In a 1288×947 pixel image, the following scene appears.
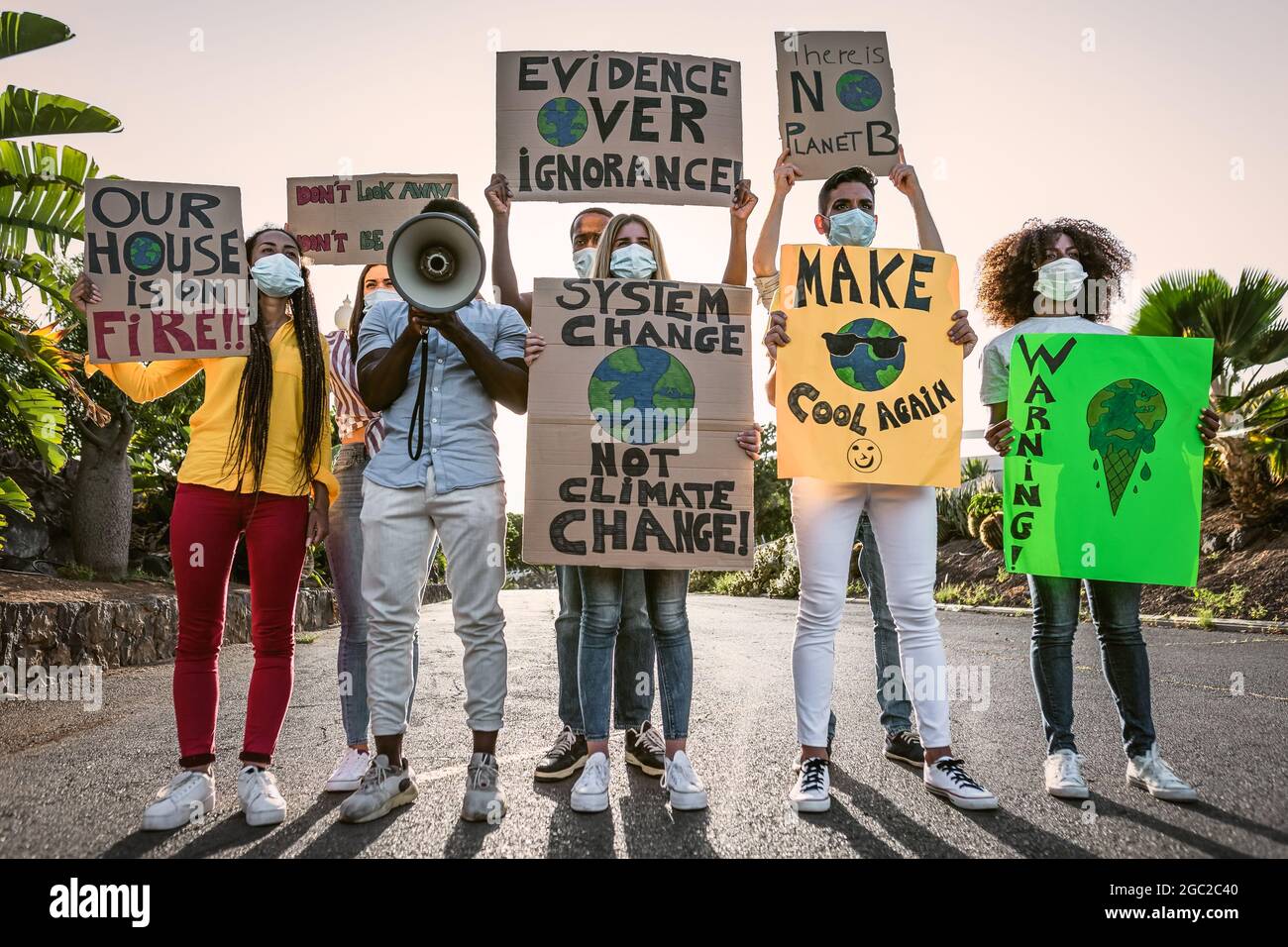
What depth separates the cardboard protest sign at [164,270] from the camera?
3502 millimetres

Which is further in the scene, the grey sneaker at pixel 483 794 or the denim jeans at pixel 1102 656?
the denim jeans at pixel 1102 656

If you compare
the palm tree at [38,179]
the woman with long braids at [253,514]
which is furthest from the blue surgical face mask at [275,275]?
the palm tree at [38,179]

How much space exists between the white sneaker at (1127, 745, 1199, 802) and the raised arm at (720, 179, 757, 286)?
2.40m

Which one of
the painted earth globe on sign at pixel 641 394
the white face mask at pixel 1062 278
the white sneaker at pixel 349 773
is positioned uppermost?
the white face mask at pixel 1062 278

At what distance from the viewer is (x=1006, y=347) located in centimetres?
378

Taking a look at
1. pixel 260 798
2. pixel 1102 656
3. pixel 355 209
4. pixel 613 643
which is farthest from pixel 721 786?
pixel 355 209

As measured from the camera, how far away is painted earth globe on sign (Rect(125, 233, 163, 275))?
366 cm

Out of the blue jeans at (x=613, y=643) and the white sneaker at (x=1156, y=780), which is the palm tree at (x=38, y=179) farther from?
the white sneaker at (x=1156, y=780)

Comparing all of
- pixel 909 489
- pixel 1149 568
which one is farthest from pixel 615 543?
pixel 1149 568

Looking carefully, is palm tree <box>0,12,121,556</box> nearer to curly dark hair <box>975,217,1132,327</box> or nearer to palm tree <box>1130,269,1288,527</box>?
curly dark hair <box>975,217,1132,327</box>

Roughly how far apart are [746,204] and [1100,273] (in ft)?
5.25

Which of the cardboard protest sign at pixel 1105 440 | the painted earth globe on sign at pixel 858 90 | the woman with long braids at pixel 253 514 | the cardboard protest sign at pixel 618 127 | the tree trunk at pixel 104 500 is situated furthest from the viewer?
the tree trunk at pixel 104 500

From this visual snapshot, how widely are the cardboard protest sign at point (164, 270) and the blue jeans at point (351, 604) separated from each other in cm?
76
